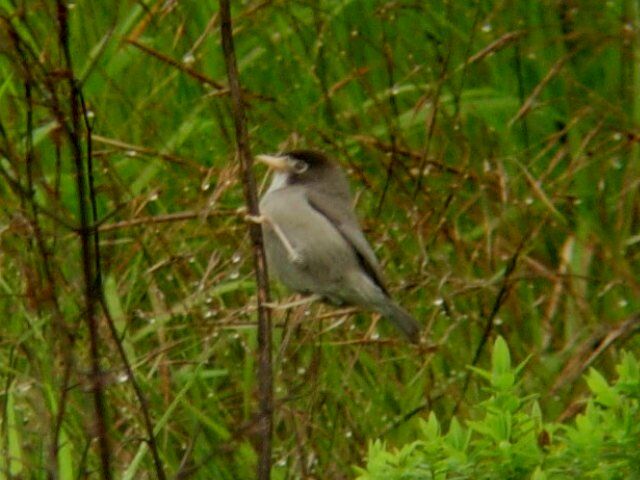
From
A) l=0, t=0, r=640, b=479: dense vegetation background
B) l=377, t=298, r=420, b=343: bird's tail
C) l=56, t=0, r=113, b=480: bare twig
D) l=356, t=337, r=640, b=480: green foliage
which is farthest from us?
l=0, t=0, r=640, b=479: dense vegetation background

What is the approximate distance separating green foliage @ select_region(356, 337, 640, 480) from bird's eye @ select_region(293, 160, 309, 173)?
179 centimetres

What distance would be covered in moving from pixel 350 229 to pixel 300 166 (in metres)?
0.31

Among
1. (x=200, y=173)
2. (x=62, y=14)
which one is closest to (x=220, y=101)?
(x=200, y=173)

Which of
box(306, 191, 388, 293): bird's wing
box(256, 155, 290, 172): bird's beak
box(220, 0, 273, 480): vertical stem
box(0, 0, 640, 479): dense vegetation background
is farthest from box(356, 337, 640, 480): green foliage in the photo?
box(256, 155, 290, 172): bird's beak

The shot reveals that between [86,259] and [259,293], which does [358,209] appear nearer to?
[259,293]

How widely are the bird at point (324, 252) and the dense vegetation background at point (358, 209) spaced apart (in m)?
0.11

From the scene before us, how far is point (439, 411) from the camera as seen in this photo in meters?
5.04

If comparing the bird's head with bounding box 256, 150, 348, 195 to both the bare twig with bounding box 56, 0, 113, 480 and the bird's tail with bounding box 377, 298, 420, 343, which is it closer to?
the bird's tail with bounding box 377, 298, 420, 343

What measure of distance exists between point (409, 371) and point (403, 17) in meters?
1.50

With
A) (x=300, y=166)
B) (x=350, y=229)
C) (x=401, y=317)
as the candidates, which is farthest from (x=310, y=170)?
(x=401, y=317)

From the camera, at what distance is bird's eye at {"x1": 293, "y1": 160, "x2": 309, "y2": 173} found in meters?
4.80

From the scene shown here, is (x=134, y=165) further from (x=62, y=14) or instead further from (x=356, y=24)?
(x=62, y=14)

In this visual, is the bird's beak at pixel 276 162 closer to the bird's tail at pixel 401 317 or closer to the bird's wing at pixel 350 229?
the bird's wing at pixel 350 229

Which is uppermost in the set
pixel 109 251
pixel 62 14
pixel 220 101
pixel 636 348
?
pixel 62 14
